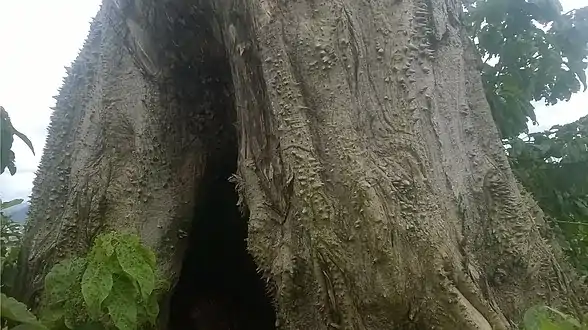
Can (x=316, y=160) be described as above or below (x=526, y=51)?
below

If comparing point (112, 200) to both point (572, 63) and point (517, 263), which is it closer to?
point (517, 263)

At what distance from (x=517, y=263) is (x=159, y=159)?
106 centimetres

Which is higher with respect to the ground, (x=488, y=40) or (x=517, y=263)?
(x=488, y=40)

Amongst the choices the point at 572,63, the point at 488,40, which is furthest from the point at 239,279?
the point at 572,63

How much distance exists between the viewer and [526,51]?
2.76 meters

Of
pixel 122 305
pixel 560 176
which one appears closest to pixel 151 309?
pixel 122 305

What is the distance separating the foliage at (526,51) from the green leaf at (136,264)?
67.2 inches

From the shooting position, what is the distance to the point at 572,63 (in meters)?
2.75

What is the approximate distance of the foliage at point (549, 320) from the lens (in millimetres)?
1242

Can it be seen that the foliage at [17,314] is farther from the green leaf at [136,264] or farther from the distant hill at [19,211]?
the distant hill at [19,211]

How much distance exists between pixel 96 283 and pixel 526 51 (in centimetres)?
209

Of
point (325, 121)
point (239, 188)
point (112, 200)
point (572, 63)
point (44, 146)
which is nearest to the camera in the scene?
point (325, 121)

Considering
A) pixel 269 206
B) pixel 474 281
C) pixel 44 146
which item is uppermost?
pixel 44 146

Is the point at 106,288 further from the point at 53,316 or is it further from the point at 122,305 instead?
the point at 53,316
